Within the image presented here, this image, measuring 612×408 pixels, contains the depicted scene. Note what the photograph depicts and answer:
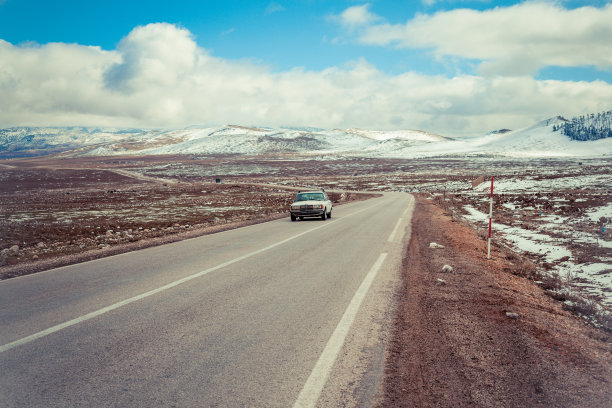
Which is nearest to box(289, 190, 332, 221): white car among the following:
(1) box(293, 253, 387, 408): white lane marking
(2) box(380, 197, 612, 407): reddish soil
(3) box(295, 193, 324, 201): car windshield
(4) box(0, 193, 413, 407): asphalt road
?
(3) box(295, 193, 324, 201): car windshield

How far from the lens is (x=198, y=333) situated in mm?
5262

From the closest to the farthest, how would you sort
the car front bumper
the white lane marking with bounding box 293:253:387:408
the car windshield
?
the white lane marking with bounding box 293:253:387:408
the car front bumper
the car windshield

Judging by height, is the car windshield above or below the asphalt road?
above

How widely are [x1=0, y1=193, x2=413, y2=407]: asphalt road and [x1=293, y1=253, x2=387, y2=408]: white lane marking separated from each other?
0.02 m

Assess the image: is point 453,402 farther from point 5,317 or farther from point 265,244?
point 265,244

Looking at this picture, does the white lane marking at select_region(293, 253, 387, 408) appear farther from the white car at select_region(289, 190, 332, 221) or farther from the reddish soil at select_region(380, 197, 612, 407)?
the white car at select_region(289, 190, 332, 221)

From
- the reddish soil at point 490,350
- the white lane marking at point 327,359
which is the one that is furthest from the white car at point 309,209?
the white lane marking at point 327,359

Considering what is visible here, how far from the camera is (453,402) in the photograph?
3.62m

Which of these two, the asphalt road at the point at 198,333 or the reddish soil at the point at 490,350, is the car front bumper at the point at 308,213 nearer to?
the asphalt road at the point at 198,333

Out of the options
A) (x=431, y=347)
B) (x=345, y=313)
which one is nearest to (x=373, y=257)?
(x=345, y=313)

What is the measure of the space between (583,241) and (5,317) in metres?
15.6

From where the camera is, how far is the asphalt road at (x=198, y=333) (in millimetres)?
3814

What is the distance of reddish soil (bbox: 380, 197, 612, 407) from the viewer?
3.74 metres

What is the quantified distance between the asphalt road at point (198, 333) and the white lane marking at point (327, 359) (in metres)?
0.02
